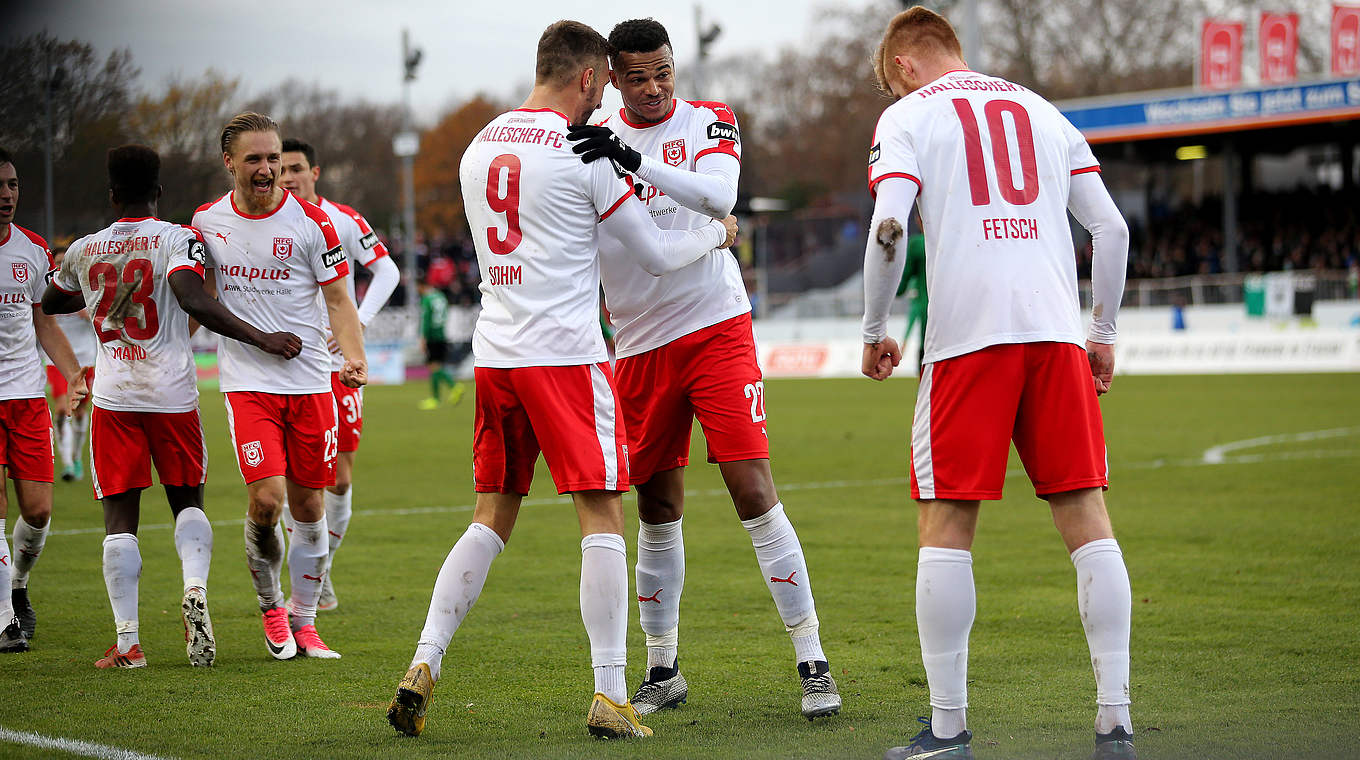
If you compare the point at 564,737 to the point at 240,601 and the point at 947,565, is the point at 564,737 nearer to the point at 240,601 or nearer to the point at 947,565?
the point at 947,565

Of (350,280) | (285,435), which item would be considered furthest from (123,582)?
(350,280)

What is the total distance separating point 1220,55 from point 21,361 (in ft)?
130

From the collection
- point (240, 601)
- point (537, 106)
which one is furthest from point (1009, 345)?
point (240, 601)

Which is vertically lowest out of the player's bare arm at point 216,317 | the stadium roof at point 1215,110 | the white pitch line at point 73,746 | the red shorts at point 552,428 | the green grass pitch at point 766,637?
the green grass pitch at point 766,637

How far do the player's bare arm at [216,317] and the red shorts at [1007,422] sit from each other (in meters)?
2.99

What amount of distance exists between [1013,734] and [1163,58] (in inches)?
2327

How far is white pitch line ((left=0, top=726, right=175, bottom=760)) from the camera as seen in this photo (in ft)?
14.1

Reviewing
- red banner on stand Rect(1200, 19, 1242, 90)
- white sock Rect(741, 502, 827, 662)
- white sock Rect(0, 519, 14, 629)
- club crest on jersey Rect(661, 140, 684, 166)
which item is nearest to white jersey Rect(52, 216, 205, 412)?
white sock Rect(0, 519, 14, 629)

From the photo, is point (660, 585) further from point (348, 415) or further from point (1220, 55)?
point (1220, 55)

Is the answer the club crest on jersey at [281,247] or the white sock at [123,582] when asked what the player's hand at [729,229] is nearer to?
the club crest on jersey at [281,247]

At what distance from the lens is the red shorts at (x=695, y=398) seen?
511cm

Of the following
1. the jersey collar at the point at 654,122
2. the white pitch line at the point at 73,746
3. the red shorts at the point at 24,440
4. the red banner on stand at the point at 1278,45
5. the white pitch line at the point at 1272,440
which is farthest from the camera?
the red banner on stand at the point at 1278,45

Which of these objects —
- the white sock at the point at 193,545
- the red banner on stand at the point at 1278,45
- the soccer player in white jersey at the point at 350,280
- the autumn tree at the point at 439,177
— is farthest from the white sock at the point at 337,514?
the autumn tree at the point at 439,177

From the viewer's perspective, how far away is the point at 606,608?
15.1 feet
